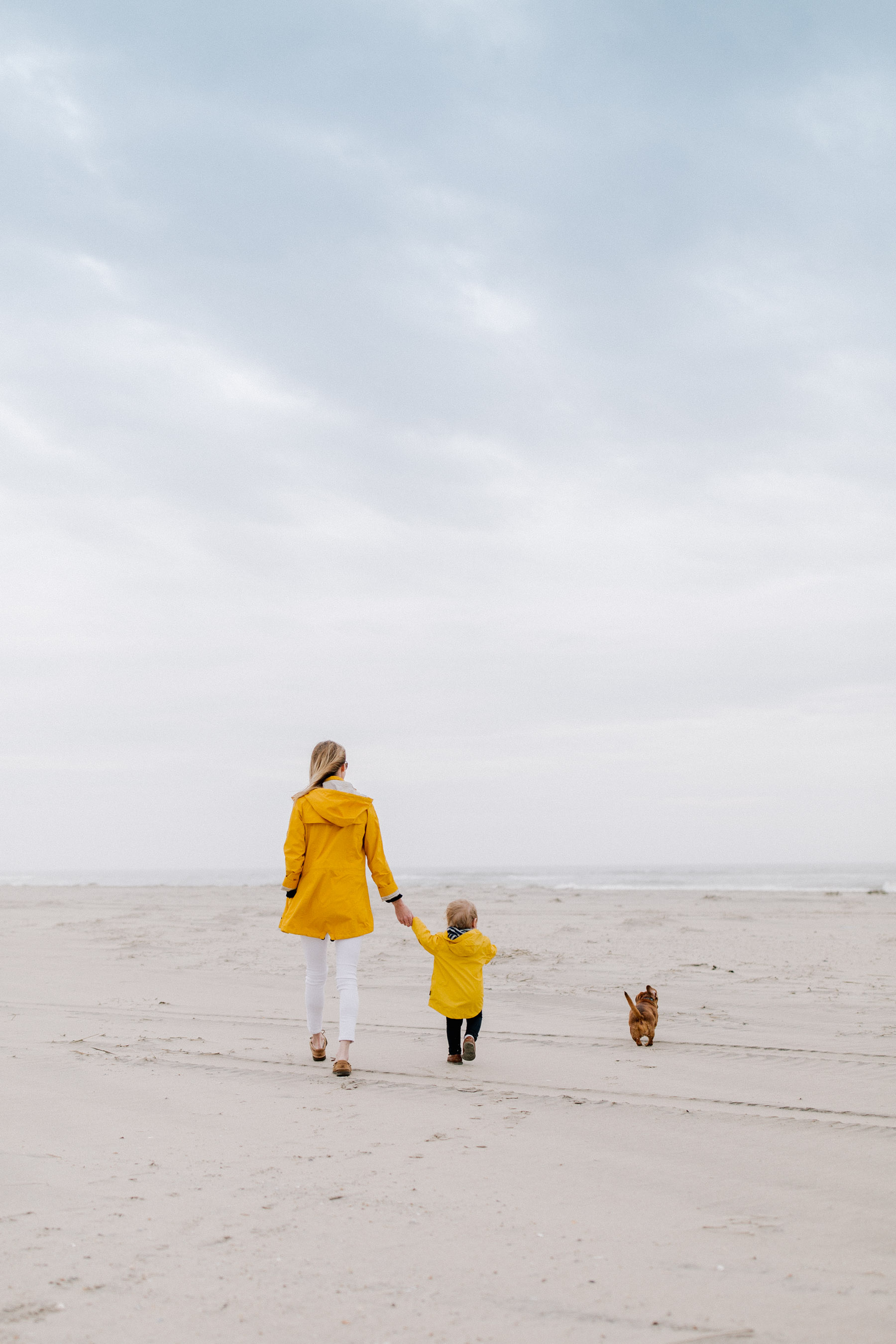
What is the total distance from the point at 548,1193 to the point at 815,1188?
3.30 feet

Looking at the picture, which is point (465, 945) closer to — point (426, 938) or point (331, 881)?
point (426, 938)

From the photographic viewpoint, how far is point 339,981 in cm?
575

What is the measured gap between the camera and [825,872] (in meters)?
42.9

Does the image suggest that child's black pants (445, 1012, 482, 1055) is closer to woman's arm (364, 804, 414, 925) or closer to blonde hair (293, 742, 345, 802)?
woman's arm (364, 804, 414, 925)

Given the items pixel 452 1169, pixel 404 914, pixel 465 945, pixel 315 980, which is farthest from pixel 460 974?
pixel 452 1169

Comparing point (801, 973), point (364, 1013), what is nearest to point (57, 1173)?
point (364, 1013)

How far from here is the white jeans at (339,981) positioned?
221 inches

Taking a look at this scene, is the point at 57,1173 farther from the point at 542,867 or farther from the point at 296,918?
the point at 542,867

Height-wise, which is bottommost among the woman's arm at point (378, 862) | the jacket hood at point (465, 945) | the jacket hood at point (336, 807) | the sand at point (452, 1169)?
the sand at point (452, 1169)

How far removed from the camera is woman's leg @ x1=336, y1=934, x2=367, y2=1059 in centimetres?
560

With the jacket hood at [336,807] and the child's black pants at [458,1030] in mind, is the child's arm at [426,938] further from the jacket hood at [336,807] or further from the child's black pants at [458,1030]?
the jacket hood at [336,807]

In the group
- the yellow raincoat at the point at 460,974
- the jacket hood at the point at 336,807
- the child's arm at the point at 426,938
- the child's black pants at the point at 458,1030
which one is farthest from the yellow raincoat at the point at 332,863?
the child's black pants at the point at 458,1030

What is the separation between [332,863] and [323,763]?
65 cm

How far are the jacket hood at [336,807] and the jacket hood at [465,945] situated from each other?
935mm
